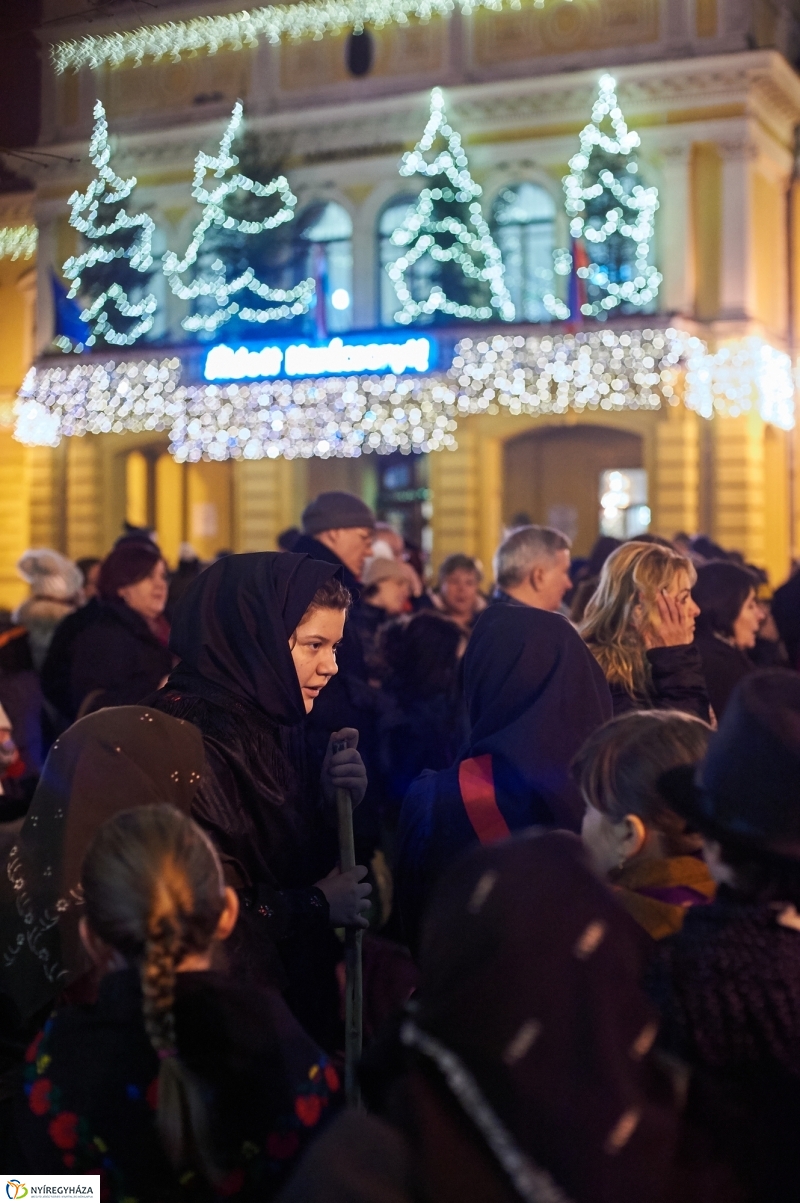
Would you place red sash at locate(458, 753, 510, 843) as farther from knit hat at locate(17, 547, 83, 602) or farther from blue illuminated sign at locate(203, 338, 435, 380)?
blue illuminated sign at locate(203, 338, 435, 380)

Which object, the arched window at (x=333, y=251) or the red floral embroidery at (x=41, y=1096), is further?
the arched window at (x=333, y=251)

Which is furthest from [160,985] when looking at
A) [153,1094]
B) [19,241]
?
[19,241]

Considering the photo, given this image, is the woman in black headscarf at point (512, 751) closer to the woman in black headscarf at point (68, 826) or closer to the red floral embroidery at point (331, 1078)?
the woman in black headscarf at point (68, 826)

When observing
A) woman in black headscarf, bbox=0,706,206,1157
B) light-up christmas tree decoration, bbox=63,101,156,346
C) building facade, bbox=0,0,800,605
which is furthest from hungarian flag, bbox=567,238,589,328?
woman in black headscarf, bbox=0,706,206,1157

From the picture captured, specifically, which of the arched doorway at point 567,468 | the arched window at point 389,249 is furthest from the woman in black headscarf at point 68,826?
the arched doorway at point 567,468

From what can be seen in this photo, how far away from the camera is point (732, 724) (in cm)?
204

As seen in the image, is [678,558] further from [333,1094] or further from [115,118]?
[115,118]

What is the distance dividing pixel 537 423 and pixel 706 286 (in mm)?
3255

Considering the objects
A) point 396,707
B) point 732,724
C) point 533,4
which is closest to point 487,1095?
point 732,724

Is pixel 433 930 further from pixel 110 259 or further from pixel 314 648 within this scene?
pixel 110 259

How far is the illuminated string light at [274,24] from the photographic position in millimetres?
21578

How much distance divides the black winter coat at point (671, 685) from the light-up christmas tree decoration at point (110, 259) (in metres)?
20.0

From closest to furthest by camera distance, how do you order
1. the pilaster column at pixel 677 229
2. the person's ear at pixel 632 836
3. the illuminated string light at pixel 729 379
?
the person's ear at pixel 632 836
the illuminated string light at pixel 729 379
the pilaster column at pixel 677 229

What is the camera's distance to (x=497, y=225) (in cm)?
2136
